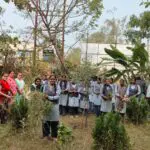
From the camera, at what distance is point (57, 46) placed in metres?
23.0

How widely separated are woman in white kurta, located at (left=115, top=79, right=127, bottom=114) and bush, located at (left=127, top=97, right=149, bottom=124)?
309 millimetres

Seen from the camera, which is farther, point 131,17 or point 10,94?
point 131,17

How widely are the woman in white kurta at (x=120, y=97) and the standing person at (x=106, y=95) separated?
7.9 inches

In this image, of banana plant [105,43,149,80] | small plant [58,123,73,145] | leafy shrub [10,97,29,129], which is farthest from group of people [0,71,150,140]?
banana plant [105,43,149,80]

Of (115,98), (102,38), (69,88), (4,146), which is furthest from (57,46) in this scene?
(102,38)

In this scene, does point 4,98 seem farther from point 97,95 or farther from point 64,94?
point 97,95

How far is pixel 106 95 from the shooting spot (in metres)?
15.1

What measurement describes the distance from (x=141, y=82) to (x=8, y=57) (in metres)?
9.90

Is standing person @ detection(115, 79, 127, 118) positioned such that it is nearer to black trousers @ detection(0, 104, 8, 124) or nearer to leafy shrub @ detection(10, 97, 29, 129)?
black trousers @ detection(0, 104, 8, 124)

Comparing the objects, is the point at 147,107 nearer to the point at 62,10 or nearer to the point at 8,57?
the point at 62,10

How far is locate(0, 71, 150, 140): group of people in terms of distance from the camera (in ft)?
37.8

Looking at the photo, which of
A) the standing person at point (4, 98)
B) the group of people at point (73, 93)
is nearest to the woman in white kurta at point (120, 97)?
the group of people at point (73, 93)

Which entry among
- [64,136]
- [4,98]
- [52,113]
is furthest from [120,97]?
[64,136]

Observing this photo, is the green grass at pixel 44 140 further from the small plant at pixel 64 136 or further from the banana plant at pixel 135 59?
the banana plant at pixel 135 59
